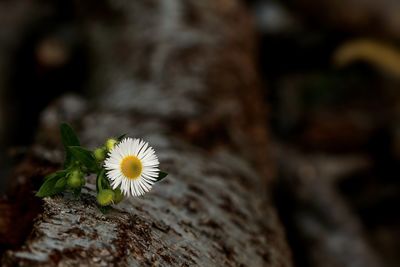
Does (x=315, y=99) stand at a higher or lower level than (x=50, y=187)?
higher

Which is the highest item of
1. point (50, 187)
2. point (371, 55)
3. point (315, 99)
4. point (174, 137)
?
point (371, 55)

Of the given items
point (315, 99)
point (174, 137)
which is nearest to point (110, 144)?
point (174, 137)

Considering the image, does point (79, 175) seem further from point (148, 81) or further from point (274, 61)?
point (274, 61)

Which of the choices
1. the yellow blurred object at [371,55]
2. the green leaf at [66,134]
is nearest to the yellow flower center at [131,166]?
the green leaf at [66,134]

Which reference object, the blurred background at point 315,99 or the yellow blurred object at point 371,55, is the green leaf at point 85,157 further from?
the yellow blurred object at point 371,55

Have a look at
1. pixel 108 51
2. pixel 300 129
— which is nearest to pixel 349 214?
pixel 300 129

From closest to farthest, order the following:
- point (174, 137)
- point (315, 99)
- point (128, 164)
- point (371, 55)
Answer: point (128, 164) < point (174, 137) < point (315, 99) < point (371, 55)

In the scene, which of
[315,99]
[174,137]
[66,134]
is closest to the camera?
[66,134]

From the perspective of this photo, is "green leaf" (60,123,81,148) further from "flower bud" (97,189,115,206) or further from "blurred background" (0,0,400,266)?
"blurred background" (0,0,400,266)

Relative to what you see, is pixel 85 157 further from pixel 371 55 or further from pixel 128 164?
pixel 371 55
